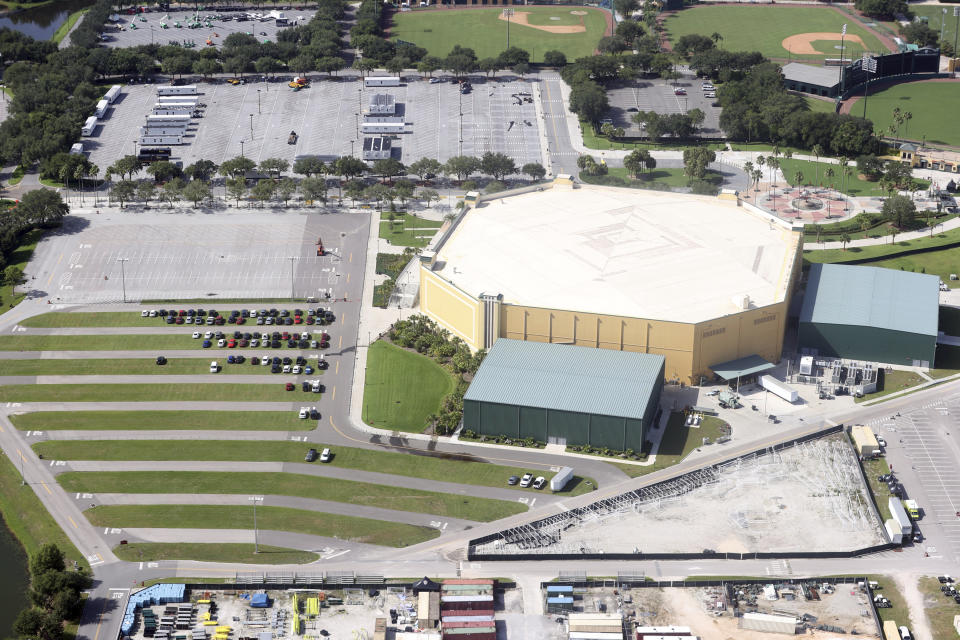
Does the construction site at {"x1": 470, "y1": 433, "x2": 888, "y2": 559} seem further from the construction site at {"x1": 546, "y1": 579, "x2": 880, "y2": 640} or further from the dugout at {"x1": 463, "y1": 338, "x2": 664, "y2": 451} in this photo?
the dugout at {"x1": 463, "y1": 338, "x2": 664, "y2": 451}

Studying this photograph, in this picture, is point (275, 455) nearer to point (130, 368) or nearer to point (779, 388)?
point (130, 368)

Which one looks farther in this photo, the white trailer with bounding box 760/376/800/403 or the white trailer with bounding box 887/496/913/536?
the white trailer with bounding box 760/376/800/403

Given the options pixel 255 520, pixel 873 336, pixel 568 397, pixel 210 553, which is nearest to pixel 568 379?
pixel 568 397

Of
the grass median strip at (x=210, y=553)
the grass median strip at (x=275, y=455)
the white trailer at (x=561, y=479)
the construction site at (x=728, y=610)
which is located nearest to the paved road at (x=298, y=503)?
the grass median strip at (x=275, y=455)

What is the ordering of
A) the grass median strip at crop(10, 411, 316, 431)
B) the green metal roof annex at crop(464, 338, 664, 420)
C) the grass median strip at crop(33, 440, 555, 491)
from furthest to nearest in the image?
the grass median strip at crop(10, 411, 316, 431), the green metal roof annex at crop(464, 338, 664, 420), the grass median strip at crop(33, 440, 555, 491)

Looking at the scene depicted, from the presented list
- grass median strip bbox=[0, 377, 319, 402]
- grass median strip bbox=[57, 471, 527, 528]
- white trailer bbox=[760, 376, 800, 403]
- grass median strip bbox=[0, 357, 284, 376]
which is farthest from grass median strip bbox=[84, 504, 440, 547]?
white trailer bbox=[760, 376, 800, 403]

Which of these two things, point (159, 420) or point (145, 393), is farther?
point (145, 393)
